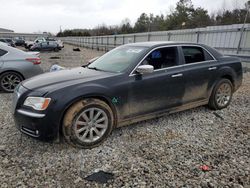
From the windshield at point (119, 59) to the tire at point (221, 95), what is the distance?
190cm

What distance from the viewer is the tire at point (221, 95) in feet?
15.0

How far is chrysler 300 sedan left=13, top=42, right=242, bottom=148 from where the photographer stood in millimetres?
2953

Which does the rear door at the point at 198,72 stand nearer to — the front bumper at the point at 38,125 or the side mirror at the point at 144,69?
the side mirror at the point at 144,69

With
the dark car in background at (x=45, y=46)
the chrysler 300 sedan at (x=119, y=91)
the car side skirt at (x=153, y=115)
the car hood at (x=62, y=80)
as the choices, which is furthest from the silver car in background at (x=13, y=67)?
the dark car in background at (x=45, y=46)

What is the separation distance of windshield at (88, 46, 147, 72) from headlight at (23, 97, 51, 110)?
1.23 m

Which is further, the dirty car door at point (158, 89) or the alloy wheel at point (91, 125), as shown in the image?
the dirty car door at point (158, 89)

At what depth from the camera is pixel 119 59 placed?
394 cm

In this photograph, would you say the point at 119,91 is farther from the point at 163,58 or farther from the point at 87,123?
the point at 163,58

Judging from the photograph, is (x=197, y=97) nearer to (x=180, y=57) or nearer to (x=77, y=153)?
(x=180, y=57)

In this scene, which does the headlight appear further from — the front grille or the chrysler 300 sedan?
the front grille

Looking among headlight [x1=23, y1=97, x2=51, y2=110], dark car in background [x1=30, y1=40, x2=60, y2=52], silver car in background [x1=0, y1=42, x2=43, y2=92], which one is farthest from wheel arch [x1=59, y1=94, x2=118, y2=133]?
dark car in background [x1=30, y1=40, x2=60, y2=52]

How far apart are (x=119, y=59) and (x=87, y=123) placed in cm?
139

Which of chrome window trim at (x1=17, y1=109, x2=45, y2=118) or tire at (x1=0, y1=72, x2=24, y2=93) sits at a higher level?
chrome window trim at (x1=17, y1=109, x2=45, y2=118)

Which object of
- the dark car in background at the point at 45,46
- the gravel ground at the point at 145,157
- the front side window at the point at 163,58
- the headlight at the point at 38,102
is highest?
the front side window at the point at 163,58
